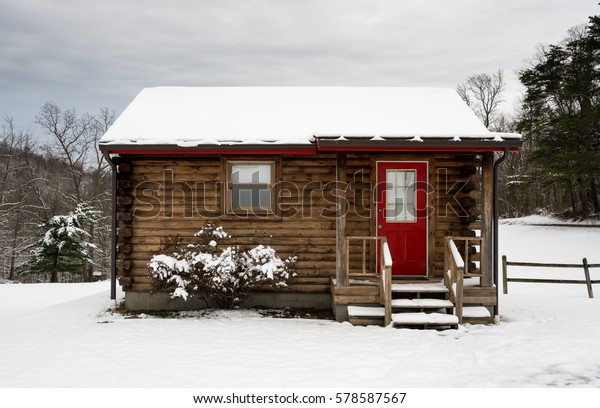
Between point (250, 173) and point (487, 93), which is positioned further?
point (487, 93)

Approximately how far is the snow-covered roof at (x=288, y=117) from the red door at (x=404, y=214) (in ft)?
3.15

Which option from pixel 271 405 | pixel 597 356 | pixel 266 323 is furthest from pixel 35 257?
pixel 597 356

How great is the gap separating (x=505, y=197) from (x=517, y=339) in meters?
33.7

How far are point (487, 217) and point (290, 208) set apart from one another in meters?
3.90

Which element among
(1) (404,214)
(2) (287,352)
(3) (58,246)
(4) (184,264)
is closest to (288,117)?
(1) (404,214)

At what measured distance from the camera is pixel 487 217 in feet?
28.8

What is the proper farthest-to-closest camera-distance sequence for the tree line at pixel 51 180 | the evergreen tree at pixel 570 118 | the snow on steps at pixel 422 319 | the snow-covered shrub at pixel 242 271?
the tree line at pixel 51 180
the evergreen tree at pixel 570 118
the snow-covered shrub at pixel 242 271
the snow on steps at pixel 422 319

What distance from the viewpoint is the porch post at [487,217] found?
879cm

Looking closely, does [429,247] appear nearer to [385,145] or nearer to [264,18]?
[385,145]

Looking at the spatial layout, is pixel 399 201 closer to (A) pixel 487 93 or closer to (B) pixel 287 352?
(B) pixel 287 352

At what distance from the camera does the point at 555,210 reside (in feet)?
105

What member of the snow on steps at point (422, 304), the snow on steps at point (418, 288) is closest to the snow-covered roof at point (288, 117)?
the snow on steps at point (418, 288)

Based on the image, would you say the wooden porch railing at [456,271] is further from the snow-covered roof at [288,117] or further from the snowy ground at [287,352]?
the snow-covered roof at [288,117]

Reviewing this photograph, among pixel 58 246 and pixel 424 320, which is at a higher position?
pixel 58 246
